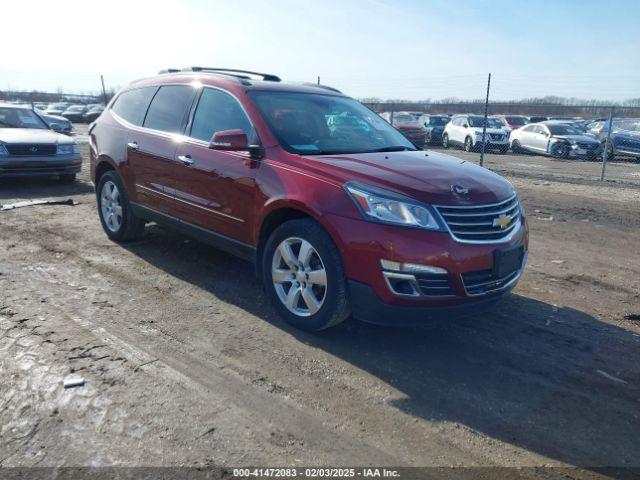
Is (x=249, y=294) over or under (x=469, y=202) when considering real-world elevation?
under

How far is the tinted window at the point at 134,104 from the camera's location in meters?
5.90

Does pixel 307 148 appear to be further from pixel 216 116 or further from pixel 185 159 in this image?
pixel 185 159

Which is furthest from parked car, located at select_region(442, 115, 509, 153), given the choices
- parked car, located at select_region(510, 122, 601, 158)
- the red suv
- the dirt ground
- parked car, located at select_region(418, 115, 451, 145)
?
the red suv

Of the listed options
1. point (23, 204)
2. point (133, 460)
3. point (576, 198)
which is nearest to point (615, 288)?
point (133, 460)

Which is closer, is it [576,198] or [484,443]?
[484,443]

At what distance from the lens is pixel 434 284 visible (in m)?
3.56

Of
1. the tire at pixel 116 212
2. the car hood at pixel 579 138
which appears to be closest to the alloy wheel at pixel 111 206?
the tire at pixel 116 212

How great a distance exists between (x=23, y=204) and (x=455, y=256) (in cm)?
751

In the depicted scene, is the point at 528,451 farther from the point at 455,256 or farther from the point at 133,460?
the point at 133,460

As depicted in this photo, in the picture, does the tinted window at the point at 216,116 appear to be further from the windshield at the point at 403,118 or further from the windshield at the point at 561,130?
the windshield at the point at 403,118

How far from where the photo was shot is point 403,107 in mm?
65625

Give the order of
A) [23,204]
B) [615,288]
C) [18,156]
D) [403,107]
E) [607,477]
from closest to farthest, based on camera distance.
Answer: [607,477] < [615,288] < [23,204] < [18,156] < [403,107]

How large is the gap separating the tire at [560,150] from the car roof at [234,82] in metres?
17.4

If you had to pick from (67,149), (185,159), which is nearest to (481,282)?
(185,159)
